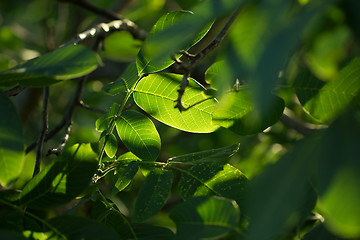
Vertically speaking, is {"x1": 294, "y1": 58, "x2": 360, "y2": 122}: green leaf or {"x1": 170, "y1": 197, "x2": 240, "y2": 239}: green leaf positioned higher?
{"x1": 294, "y1": 58, "x2": 360, "y2": 122}: green leaf

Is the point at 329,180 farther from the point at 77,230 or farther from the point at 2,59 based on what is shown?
the point at 2,59

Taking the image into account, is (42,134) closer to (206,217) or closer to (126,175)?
(126,175)

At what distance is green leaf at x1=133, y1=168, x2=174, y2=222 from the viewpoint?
0.70 m

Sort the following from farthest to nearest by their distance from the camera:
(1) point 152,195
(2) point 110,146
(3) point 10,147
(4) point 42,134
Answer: (4) point 42,134 < (2) point 110,146 < (1) point 152,195 < (3) point 10,147

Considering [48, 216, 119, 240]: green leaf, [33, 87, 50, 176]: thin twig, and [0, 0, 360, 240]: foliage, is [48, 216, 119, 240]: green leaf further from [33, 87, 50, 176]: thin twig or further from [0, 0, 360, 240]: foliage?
[33, 87, 50, 176]: thin twig

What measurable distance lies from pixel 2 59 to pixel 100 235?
1.80 meters

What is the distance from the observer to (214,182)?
0.76 m

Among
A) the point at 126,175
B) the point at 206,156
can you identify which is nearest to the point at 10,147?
the point at 126,175

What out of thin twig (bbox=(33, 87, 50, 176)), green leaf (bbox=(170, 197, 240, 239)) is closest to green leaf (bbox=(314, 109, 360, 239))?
green leaf (bbox=(170, 197, 240, 239))

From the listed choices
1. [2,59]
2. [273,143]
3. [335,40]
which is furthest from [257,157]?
[335,40]

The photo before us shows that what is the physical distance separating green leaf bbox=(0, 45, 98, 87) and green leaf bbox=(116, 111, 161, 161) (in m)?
0.23

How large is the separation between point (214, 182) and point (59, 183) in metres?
0.24

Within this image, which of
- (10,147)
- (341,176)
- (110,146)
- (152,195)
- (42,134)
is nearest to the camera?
(341,176)

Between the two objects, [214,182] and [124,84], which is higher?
[124,84]
